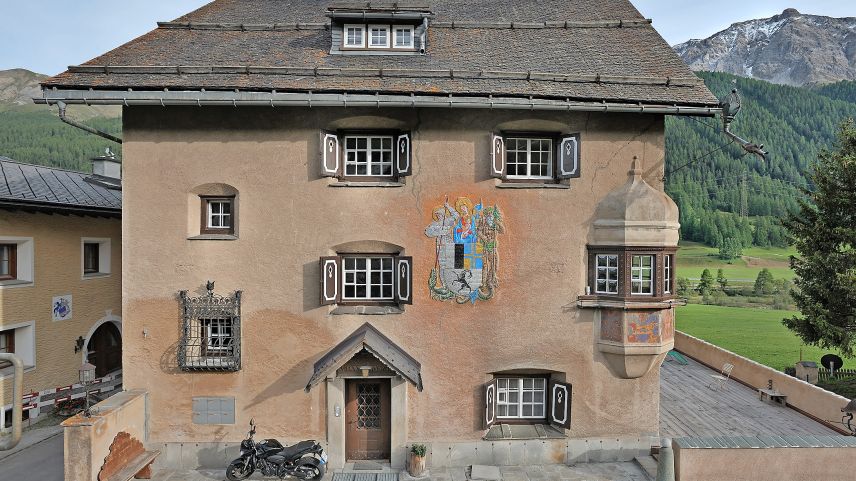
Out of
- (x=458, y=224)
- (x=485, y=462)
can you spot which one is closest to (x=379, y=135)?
(x=458, y=224)

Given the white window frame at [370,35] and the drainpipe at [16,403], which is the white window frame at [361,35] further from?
the drainpipe at [16,403]

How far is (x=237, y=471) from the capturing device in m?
10.1

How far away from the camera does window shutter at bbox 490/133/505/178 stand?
1075 cm

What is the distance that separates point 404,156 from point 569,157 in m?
4.01

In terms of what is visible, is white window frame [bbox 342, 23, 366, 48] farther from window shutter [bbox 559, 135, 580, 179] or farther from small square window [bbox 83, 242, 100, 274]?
small square window [bbox 83, 242, 100, 274]

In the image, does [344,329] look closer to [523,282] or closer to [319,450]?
[319,450]

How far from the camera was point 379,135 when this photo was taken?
11227 millimetres

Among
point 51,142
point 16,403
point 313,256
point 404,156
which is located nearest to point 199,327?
point 313,256

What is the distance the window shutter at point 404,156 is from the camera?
1080cm

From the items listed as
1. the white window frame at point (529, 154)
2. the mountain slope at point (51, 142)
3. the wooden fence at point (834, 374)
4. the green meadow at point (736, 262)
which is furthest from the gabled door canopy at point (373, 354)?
the green meadow at point (736, 262)

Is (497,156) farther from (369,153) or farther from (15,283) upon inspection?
(15,283)

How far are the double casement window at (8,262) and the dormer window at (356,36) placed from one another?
38.6 feet

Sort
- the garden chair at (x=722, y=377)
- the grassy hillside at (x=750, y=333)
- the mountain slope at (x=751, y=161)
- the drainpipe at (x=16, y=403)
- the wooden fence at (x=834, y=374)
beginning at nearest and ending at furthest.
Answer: the drainpipe at (x=16, y=403), the garden chair at (x=722, y=377), the wooden fence at (x=834, y=374), the grassy hillside at (x=750, y=333), the mountain slope at (x=751, y=161)

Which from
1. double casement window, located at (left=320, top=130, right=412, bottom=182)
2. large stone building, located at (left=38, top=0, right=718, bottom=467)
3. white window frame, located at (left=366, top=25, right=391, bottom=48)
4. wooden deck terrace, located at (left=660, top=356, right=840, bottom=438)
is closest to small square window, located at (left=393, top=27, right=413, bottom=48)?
white window frame, located at (left=366, top=25, right=391, bottom=48)
